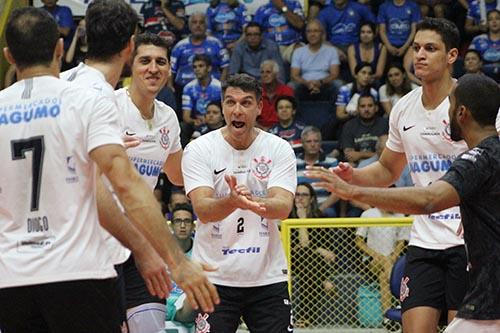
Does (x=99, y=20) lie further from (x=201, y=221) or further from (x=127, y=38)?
(x=201, y=221)

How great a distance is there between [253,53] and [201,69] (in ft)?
2.58

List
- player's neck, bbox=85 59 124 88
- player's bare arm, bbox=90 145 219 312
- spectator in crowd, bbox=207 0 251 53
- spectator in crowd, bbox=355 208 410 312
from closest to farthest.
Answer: player's bare arm, bbox=90 145 219 312 → player's neck, bbox=85 59 124 88 → spectator in crowd, bbox=355 208 410 312 → spectator in crowd, bbox=207 0 251 53

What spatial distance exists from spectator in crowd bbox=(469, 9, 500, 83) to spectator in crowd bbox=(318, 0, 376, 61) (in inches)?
62.2

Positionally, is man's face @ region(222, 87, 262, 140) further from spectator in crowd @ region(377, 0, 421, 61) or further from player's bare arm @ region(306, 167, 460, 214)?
spectator in crowd @ region(377, 0, 421, 61)

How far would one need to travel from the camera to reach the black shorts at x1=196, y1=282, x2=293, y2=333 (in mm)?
7270

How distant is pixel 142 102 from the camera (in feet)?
24.6

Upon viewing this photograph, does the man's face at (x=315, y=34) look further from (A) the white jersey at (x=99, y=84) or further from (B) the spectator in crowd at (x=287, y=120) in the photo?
(A) the white jersey at (x=99, y=84)

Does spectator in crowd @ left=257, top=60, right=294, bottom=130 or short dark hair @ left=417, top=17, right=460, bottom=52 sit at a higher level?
short dark hair @ left=417, top=17, right=460, bottom=52

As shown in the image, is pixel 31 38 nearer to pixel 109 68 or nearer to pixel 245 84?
pixel 109 68

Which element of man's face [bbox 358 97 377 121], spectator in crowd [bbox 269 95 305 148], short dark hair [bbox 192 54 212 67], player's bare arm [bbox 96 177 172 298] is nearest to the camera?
player's bare arm [bbox 96 177 172 298]

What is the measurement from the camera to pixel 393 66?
14305mm

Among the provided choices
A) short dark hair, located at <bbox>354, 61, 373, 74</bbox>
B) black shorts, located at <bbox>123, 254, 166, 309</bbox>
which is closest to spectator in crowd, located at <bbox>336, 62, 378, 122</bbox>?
short dark hair, located at <bbox>354, 61, 373, 74</bbox>

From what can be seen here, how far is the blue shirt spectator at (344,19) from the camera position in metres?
15.4

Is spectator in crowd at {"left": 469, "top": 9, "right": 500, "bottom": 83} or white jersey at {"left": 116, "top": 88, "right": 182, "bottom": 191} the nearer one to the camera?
white jersey at {"left": 116, "top": 88, "right": 182, "bottom": 191}
